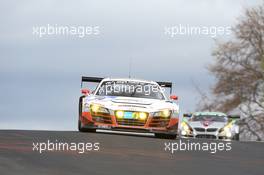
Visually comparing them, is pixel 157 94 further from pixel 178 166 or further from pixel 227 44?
pixel 227 44

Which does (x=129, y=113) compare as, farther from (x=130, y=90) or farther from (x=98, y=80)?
(x=98, y=80)

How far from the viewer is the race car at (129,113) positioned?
20031 millimetres

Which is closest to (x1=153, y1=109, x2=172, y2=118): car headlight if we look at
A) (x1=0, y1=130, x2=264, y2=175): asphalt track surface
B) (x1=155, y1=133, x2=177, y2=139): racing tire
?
(x1=0, y1=130, x2=264, y2=175): asphalt track surface

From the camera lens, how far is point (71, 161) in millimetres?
13984

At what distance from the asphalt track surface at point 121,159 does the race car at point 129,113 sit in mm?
478

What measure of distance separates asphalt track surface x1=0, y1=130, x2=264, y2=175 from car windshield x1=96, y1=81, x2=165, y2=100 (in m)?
1.77

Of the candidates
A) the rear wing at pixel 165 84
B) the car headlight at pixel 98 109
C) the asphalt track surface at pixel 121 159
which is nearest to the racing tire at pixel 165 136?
the asphalt track surface at pixel 121 159

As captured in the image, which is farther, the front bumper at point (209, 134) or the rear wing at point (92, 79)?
the front bumper at point (209, 134)

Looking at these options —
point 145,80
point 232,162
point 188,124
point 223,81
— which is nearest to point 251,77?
point 223,81

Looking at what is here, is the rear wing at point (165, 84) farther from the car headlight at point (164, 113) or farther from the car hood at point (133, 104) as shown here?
the car headlight at point (164, 113)

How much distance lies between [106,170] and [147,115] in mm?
7293

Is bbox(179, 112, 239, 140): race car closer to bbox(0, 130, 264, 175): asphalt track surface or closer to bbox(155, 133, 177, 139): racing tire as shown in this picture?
bbox(155, 133, 177, 139): racing tire

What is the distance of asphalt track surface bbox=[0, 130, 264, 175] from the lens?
1283 cm

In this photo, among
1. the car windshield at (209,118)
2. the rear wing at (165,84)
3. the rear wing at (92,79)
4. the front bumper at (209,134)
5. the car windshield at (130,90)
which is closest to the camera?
the rear wing at (92,79)
